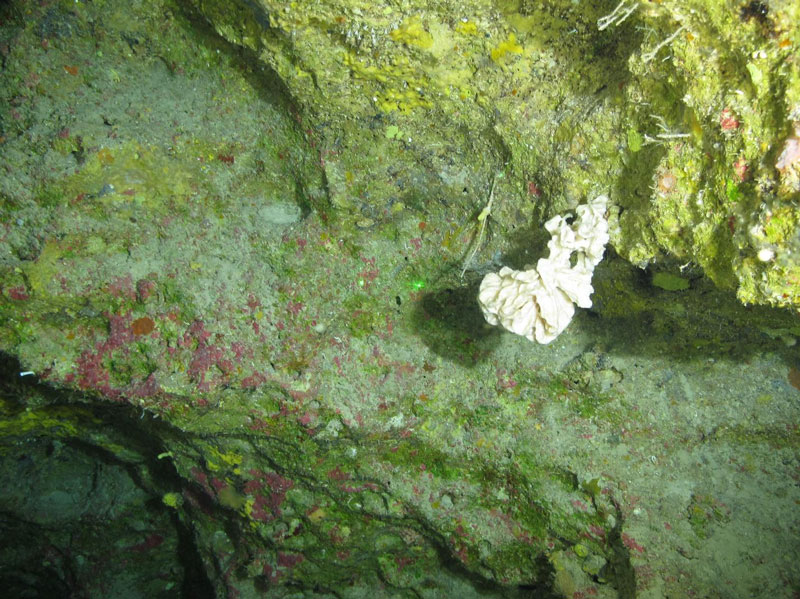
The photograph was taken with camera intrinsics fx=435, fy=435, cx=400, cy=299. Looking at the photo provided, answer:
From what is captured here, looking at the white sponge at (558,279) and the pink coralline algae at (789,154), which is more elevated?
the pink coralline algae at (789,154)

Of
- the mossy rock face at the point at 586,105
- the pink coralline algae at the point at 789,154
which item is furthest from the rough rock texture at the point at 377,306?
the pink coralline algae at the point at 789,154

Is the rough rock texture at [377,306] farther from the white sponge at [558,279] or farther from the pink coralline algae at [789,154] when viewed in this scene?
the pink coralline algae at [789,154]

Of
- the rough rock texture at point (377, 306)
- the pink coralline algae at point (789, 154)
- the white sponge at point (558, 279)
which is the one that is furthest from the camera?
the rough rock texture at point (377, 306)

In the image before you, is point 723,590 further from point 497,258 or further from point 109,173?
point 109,173

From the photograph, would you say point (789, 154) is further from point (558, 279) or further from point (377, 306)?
point (377, 306)

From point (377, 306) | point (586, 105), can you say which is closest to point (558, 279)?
point (586, 105)

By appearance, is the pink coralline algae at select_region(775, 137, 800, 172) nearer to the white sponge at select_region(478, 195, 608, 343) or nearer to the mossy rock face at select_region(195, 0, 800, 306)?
the mossy rock face at select_region(195, 0, 800, 306)

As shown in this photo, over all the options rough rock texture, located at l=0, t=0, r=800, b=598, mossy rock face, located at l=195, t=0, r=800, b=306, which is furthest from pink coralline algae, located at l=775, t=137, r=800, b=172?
rough rock texture, located at l=0, t=0, r=800, b=598

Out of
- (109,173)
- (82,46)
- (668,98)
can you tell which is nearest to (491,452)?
(668,98)
